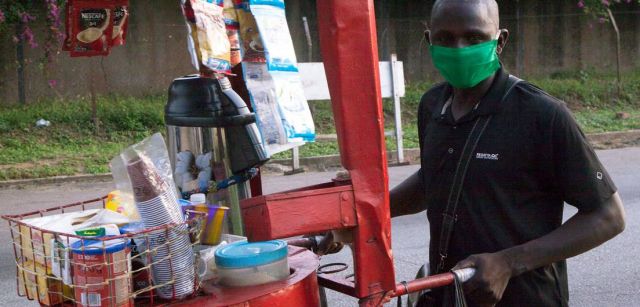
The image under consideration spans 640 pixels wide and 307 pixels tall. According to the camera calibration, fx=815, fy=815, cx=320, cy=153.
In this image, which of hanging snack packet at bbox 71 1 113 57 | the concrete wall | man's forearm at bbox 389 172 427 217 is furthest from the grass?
man's forearm at bbox 389 172 427 217

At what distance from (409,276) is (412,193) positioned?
3.32m

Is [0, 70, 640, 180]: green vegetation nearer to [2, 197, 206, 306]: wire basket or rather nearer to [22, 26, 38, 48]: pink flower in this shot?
[22, 26, 38, 48]: pink flower

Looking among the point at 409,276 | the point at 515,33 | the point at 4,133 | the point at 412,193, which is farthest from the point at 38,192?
the point at 515,33

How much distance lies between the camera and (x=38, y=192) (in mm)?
10070

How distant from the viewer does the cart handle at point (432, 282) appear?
194cm

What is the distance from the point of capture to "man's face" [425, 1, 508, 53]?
7.32 ft

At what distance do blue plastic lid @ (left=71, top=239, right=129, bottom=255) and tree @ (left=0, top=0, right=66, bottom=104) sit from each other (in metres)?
11.8

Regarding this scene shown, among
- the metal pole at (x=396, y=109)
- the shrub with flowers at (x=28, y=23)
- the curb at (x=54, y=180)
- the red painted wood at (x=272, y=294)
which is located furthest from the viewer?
the shrub with flowers at (x=28, y=23)

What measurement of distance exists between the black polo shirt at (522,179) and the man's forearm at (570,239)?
3cm

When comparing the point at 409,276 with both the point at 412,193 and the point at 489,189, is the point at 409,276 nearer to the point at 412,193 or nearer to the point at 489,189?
the point at 412,193

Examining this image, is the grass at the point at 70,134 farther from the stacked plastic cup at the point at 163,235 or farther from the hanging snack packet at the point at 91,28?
the stacked plastic cup at the point at 163,235

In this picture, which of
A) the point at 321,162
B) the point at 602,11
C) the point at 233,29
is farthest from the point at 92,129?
the point at 233,29

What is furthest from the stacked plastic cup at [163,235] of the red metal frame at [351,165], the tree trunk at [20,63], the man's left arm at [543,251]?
the tree trunk at [20,63]

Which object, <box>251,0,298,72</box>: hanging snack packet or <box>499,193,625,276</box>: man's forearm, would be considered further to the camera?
<box>499,193,625,276</box>: man's forearm
